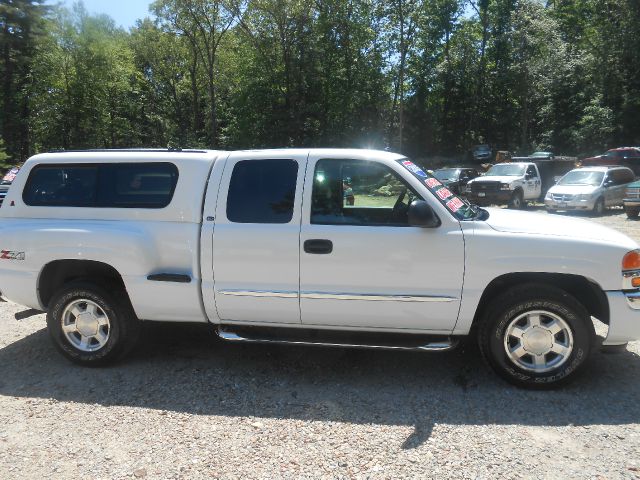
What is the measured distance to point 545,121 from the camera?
44.4 metres

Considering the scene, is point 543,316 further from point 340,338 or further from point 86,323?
point 86,323

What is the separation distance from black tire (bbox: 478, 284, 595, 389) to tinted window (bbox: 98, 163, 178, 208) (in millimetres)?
2896

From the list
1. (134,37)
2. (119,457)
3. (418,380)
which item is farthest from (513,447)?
(134,37)

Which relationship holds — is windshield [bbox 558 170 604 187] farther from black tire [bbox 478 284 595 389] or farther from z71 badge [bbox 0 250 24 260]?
z71 badge [bbox 0 250 24 260]

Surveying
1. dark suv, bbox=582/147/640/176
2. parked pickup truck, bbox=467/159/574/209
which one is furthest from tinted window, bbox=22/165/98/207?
dark suv, bbox=582/147/640/176

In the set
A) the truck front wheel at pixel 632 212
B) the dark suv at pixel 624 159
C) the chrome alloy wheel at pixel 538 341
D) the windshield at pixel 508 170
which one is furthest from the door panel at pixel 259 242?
the dark suv at pixel 624 159

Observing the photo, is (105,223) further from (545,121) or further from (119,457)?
(545,121)

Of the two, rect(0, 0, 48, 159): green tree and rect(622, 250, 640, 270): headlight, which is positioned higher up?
rect(0, 0, 48, 159): green tree

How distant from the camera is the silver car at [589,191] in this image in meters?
18.4

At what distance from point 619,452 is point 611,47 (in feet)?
140

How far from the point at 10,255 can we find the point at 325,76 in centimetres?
3766

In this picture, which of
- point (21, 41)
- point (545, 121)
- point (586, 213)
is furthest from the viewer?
point (545, 121)

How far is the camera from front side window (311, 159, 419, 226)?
13.9 feet

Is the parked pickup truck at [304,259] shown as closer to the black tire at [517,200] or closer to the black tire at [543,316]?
the black tire at [543,316]
